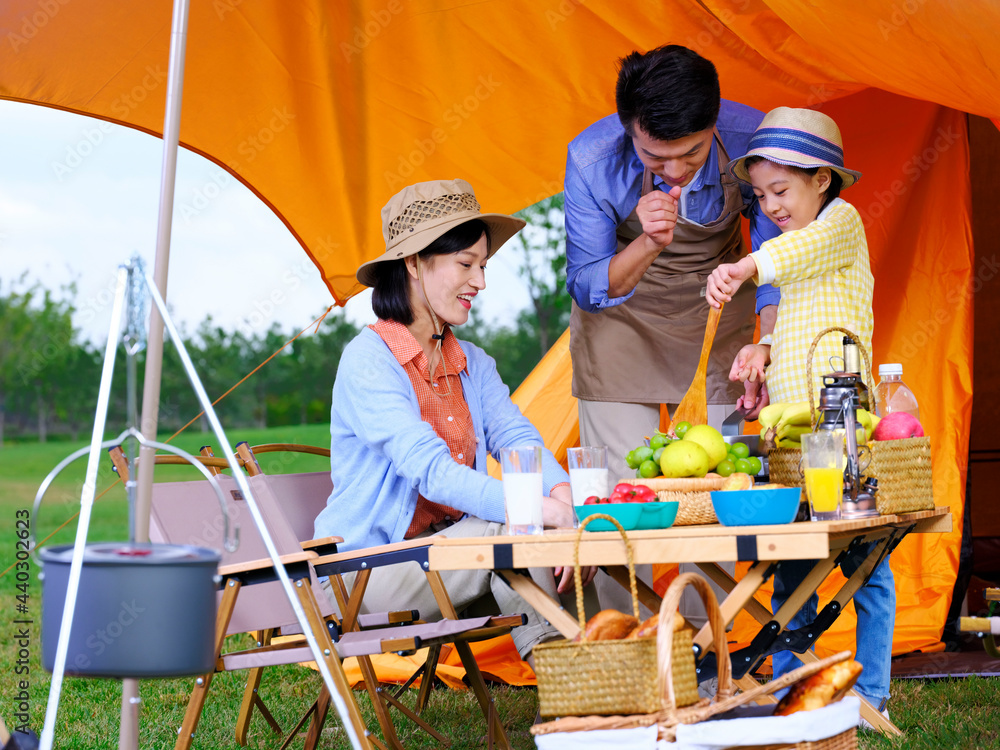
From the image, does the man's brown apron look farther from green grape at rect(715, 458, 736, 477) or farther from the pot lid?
the pot lid

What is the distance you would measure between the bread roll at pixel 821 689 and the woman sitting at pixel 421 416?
721 millimetres

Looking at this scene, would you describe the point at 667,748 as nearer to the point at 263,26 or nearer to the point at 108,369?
the point at 108,369

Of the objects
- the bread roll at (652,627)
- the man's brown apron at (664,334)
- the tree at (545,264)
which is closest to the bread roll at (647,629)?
the bread roll at (652,627)

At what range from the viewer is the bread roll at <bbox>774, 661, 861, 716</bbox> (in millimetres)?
1482

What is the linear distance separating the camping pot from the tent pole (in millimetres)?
400

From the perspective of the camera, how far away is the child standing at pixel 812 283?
225 cm

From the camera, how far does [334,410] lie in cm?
252

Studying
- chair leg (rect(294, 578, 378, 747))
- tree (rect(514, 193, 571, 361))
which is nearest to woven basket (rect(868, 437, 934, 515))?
chair leg (rect(294, 578, 378, 747))

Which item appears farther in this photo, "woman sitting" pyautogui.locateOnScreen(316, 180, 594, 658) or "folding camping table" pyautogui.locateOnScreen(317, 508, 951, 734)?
"woman sitting" pyautogui.locateOnScreen(316, 180, 594, 658)

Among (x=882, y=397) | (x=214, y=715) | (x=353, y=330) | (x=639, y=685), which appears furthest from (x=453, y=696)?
(x=353, y=330)

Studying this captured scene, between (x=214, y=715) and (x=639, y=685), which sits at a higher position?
(x=639, y=685)

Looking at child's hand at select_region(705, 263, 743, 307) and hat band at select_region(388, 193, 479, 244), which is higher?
hat band at select_region(388, 193, 479, 244)

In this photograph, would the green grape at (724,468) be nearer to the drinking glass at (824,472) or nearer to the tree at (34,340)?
the drinking glass at (824,472)

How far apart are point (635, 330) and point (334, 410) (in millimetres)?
1032
